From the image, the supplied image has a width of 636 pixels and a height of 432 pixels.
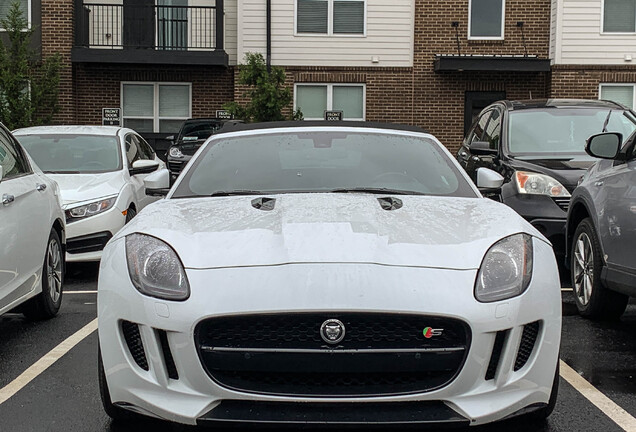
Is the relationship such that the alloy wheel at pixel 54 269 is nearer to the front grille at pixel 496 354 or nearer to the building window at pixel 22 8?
the front grille at pixel 496 354

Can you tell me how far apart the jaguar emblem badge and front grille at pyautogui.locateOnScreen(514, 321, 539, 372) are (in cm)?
71

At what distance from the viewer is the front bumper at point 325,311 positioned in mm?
3301

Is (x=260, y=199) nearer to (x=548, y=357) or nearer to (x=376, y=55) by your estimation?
(x=548, y=357)

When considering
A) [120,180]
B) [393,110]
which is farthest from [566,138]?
[393,110]

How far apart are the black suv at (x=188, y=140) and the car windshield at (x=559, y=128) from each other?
8.22 m

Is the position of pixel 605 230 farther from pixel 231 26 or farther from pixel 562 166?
pixel 231 26

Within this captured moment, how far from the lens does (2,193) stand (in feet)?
18.1

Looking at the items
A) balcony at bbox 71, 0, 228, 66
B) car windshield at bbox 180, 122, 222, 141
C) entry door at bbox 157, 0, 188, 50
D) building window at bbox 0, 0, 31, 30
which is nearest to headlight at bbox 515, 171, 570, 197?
A: car windshield at bbox 180, 122, 222, 141

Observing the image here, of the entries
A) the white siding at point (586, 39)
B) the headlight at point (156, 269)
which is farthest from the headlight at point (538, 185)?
the white siding at point (586, 39)

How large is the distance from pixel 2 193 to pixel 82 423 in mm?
2053

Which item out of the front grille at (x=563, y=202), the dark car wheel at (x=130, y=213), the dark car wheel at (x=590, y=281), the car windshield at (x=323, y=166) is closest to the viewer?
the car windshield at (x=323, y=166)

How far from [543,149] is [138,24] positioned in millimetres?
16059

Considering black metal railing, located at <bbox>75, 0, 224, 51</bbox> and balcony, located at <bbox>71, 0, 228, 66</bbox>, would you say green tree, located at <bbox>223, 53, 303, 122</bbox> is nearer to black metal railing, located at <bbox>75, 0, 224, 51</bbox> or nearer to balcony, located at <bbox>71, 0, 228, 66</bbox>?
balcony, located at <bbox>71, 0, 228, 66</bbox>

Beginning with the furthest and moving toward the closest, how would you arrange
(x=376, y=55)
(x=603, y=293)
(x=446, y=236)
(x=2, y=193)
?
(x=376, y=55)
(x=603, y=293)
(x=2, y=193)
(x=446, y=236)
